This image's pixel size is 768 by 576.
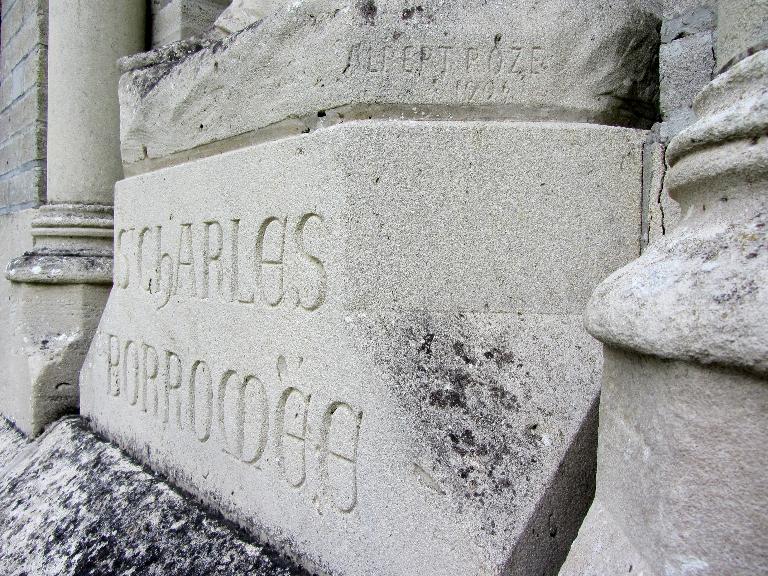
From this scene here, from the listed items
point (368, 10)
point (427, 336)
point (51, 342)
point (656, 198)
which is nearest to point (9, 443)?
point (51, 342)

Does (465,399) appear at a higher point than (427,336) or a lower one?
lower

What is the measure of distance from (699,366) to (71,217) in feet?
8.32

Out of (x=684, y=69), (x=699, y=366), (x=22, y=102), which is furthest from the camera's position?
(x=22, y=102)

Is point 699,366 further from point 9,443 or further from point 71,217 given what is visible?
point 9,443

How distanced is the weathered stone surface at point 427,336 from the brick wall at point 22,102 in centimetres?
225

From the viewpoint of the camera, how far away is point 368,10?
1.23m

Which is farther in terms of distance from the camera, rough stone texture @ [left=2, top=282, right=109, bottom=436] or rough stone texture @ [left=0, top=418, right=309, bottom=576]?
rough stone texture @ [left=2, top=282, right=109, bottom=436]

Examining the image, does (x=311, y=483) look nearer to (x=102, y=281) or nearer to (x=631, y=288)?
(x=631, y=288)

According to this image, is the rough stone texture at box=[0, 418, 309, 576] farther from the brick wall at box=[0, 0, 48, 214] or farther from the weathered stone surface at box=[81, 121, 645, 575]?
the brick wall at box=[0, 0, 48, 214]

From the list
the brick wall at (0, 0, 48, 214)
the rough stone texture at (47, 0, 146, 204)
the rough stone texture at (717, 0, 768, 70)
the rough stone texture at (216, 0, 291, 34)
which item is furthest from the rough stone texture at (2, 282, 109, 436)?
the rough stone texture at (717, 0, 768, 70)

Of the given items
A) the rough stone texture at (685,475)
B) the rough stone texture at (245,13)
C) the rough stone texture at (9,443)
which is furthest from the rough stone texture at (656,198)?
the rough stone texture at (9,443)

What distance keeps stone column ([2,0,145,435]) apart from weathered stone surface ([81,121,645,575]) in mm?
1396

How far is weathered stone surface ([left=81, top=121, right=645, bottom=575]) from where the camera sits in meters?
1.04

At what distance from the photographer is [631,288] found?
0.77m
